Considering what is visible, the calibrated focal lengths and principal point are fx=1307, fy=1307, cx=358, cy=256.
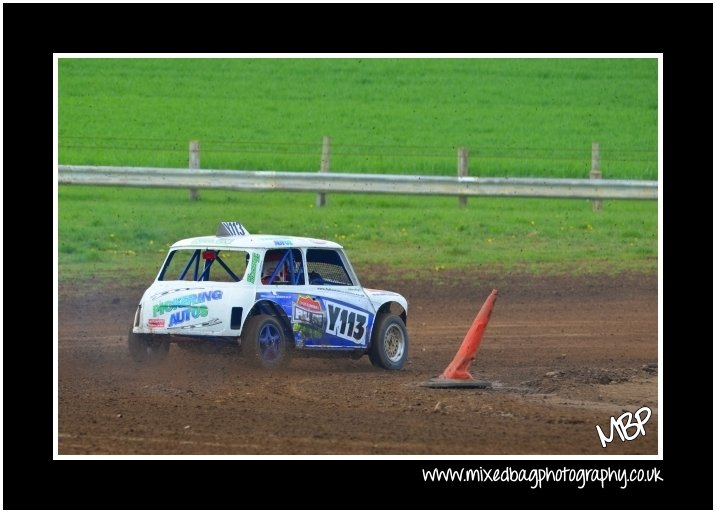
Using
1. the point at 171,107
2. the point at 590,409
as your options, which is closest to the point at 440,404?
the point at 590,409

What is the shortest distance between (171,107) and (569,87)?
10.5 meters

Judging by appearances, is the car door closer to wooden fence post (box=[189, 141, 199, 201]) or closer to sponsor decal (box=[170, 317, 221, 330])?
sponsor decal (box=[170, 317, 221, 330])

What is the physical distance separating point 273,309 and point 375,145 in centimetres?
1553

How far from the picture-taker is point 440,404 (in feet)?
38.9

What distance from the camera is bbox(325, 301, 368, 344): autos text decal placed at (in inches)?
556

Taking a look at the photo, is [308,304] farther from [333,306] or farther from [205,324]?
[205,324]

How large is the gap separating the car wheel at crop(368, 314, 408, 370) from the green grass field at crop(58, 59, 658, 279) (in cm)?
657

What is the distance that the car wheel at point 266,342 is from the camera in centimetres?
1338

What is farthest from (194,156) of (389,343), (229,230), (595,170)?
(389,343)

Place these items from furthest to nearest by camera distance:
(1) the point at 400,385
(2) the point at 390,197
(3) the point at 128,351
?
(2) the point at 390,197
(3) the point at 128,351
(1) the point at 400,385

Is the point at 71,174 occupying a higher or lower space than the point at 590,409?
higher

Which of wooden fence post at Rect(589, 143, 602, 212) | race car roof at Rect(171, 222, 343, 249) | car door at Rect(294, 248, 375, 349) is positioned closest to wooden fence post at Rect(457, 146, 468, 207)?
wooden fence post at Rect(589, 143, 602, 212)

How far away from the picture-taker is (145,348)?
14.0m

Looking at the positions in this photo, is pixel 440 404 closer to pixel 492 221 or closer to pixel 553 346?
pixel 553 346
